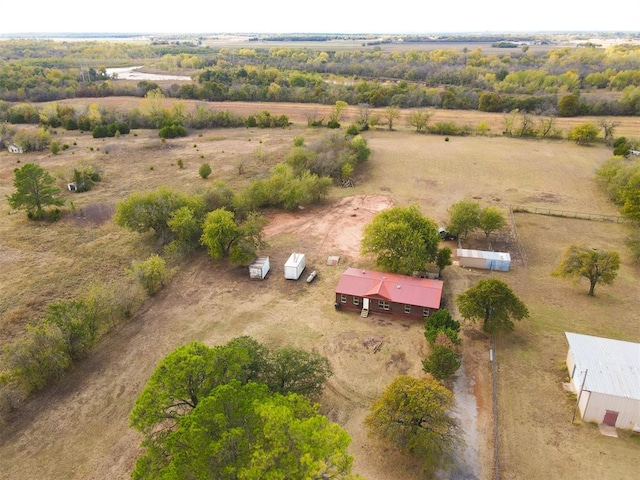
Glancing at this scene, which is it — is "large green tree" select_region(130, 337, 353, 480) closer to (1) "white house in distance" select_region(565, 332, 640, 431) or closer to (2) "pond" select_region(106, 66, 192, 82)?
(1) "white house in distance" select_region(565, 332, 640, 431)

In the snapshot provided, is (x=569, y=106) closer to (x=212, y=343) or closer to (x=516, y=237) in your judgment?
(x=516, y=237)

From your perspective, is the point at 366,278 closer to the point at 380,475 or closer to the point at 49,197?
the point at 380,475

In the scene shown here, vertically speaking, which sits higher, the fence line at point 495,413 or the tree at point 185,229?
the tree at point 185,229

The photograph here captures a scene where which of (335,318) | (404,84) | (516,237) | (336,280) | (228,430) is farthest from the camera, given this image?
(404,84)

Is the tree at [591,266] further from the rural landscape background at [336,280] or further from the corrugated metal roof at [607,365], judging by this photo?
the corrugated metal roof at [607,365]

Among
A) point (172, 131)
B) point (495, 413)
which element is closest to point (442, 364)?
point (495, 413)

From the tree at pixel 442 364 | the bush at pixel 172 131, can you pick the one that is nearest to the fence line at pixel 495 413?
the tree at pixel 442 364
